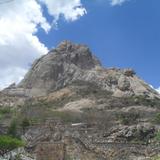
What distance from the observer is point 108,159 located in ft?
182

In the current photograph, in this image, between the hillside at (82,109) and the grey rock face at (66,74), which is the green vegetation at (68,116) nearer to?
the hillside at (82,109)

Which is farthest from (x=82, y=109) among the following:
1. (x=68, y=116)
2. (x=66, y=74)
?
(x=66, y=74)

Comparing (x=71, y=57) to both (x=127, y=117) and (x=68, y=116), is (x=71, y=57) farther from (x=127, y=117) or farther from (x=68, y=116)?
(x=127, y=117)

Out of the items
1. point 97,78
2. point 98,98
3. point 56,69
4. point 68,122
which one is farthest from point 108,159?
point 56,69

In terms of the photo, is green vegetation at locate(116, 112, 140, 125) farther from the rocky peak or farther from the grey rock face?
the rocky peak

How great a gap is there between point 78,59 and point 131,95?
45.6 metres

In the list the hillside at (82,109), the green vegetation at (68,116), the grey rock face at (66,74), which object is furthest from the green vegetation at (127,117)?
the grey rock face at (66,74)

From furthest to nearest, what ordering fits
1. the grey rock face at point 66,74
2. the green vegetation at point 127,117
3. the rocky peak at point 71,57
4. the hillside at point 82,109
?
the rocky peak at point 71,57
the grey rock face at point 66,74
the green vegetation at point 127,117
the hillside at point 82,109

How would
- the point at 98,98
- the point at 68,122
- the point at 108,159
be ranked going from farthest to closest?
the point at 98,98, the point at 68,122, the point at 108,159

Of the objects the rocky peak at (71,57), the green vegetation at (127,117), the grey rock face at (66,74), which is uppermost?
the rocky peak at (71,57)

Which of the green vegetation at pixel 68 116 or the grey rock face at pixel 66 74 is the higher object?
the grey rock face at pixel 66 74

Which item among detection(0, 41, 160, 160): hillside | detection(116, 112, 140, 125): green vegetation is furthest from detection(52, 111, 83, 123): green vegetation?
detection(116, 112, 140, 125): green vegetation

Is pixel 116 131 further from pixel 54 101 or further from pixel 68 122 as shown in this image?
pixel 54 101

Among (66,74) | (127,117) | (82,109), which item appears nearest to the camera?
(127,117)
